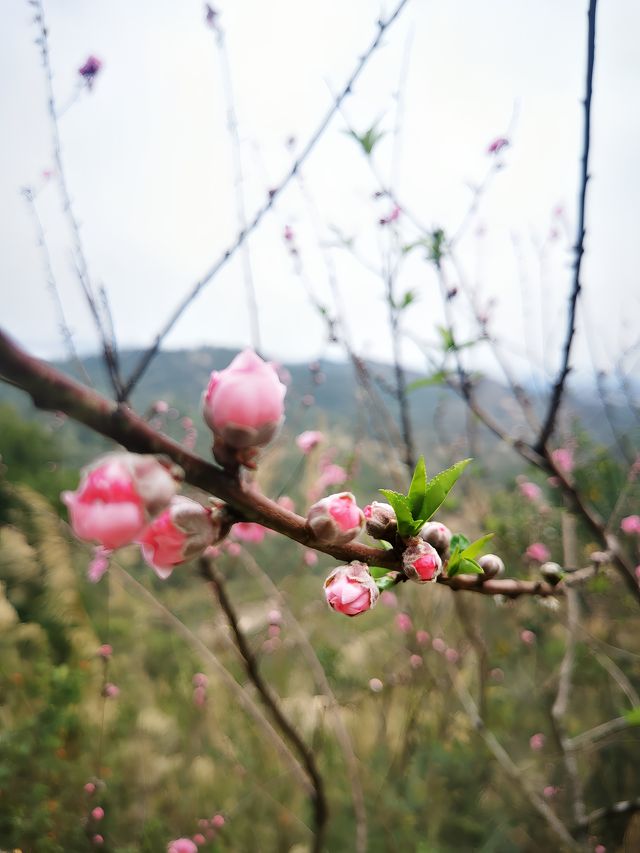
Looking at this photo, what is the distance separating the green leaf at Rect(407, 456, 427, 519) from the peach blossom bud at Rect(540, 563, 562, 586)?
0.33m

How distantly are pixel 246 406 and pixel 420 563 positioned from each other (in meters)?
0.27

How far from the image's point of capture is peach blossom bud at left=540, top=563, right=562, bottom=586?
2.55 ft

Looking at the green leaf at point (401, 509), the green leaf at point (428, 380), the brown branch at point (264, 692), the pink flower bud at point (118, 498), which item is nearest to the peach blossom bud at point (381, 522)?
the green leaf at point (401, 509)

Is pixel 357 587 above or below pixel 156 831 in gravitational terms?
above

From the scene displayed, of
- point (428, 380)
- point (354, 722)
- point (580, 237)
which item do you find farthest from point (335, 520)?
point (354, 722)

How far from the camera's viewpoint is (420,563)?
528mm

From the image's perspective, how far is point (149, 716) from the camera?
3797 mm

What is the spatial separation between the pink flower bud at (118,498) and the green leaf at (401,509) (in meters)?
0.27

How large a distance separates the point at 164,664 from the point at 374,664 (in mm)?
2455

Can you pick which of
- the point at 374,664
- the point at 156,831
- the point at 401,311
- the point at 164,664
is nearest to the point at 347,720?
the point at 374,664

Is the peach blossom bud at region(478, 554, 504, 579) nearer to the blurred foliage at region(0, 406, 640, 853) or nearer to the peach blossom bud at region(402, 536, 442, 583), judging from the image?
the peach blossom bud at region(402, 536, 442, 583)

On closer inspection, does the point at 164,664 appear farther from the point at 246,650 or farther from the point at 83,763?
the point at 246,650

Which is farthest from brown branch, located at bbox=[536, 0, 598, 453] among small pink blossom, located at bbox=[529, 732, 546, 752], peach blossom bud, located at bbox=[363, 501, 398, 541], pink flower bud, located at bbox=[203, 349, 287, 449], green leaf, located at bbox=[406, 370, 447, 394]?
small pink blossom, located at bbox=[529, 732, 546, 752]

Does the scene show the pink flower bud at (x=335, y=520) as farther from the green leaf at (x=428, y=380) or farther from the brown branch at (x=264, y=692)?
the green leaf at (x=428, y=380)
